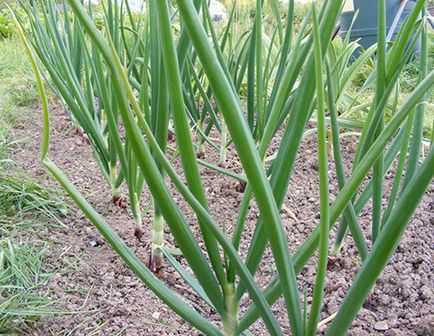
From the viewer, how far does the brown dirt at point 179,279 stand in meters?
0.62

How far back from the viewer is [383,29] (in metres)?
0.46

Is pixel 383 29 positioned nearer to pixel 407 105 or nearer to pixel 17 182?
pixel 407 105

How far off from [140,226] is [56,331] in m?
0.23

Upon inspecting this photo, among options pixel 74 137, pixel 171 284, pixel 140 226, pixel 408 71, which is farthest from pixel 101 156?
pixel 408 71

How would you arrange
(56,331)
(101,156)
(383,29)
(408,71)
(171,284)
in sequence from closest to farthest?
(383,29), (56,331), (171,284), (101,156), (408,71)

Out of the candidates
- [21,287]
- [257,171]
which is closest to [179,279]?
[21,287]

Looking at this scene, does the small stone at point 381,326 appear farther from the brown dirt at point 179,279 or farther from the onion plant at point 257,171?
the onion plant at point 257,171

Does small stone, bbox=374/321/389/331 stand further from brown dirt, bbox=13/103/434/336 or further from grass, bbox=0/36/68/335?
grass, bbox=0/36/68/335

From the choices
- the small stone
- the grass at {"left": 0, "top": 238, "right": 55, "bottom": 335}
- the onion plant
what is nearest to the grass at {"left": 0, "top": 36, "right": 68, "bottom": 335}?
the grass at {"left": 0, "top": 238, "right": 55, "bottom": 335}

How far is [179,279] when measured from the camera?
726 millimetres

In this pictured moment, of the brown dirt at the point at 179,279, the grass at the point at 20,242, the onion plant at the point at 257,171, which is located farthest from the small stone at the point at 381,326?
the grass at the point at 20,242

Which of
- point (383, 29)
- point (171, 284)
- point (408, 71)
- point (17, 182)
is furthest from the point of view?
point (408, 71)

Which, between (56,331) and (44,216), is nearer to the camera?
(56,331)

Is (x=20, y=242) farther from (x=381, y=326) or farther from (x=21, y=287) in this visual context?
(x=381, y=326)
